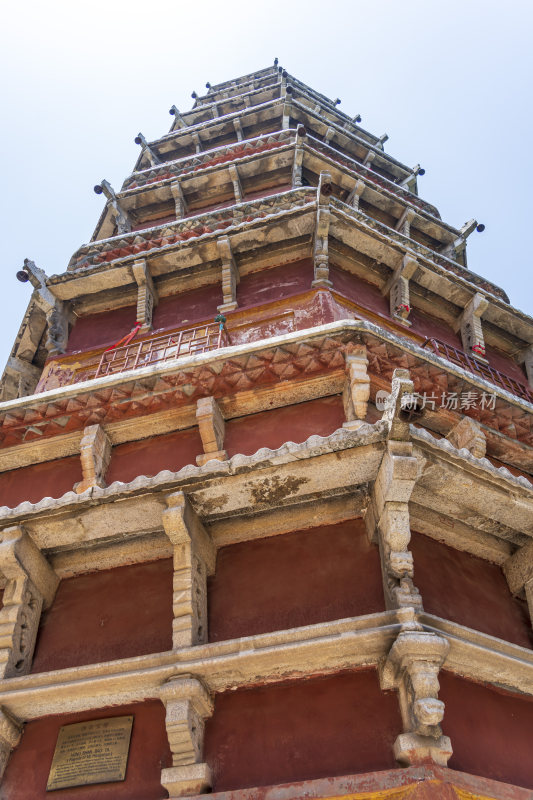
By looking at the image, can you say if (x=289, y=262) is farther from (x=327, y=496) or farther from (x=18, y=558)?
(x=18, y=558)

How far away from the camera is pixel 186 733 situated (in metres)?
5.34

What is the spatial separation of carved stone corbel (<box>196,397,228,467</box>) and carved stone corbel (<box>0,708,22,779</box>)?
3.02 meters

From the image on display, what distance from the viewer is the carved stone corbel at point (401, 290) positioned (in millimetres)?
10883

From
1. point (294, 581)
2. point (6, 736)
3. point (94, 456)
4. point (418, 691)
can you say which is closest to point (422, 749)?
point (418, 691)

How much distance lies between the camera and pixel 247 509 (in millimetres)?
6773

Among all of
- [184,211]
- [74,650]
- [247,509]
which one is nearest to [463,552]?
[247,509]

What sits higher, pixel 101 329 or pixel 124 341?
pixel 101 329

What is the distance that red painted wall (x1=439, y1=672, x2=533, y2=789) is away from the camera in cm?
530

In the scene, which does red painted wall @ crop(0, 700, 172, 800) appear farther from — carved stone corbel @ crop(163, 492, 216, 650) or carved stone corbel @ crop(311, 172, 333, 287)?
carved stone corbel @ crop(311, 172, 333, 287)

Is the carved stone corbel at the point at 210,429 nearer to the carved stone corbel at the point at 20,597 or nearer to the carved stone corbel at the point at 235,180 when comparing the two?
the carved stone corbel at the point at 20,597

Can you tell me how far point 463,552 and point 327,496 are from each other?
5.29 feet

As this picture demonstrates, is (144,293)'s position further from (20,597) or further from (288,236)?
(20,597)

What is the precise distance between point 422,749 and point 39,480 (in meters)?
5.36

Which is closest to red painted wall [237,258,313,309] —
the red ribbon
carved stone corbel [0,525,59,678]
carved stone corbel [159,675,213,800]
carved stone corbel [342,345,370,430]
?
the red ribbon
